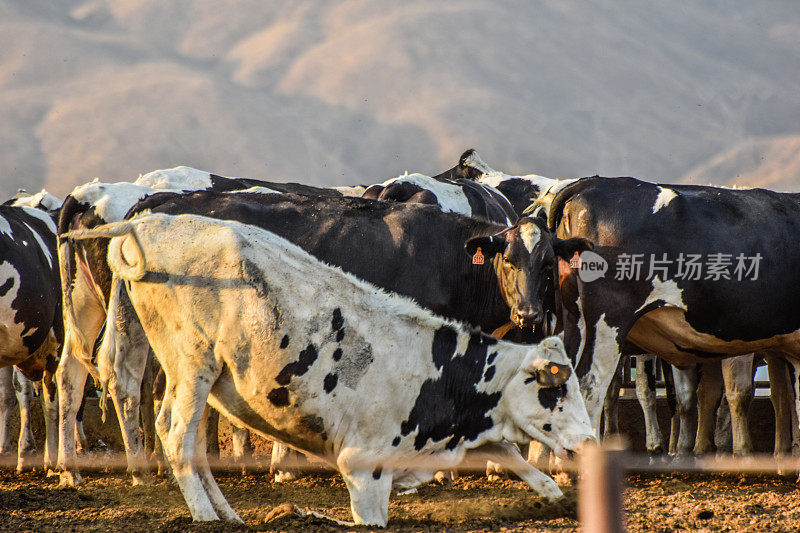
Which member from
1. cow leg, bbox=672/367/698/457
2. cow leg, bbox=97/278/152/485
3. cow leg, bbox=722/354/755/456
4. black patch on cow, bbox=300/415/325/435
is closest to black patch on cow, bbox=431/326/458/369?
black patch on cow, bbox=300/415/325/435

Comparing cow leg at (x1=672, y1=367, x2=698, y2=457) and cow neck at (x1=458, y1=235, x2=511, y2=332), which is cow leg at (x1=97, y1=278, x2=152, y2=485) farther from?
cow leg at (x1=672, y1=367, x2=698, y2=457)

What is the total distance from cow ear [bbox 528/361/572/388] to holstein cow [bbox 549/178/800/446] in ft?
7.27

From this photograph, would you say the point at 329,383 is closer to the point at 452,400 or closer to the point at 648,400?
the point at 452,400

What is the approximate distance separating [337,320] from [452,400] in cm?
94

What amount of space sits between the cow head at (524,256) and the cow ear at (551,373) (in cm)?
192

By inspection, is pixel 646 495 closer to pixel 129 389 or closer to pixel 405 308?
pixel 405 308

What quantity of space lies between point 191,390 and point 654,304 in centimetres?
454

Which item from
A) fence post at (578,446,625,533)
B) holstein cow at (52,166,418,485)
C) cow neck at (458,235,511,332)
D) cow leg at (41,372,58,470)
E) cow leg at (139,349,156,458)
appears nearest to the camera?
fence post at (578,446,625,533)

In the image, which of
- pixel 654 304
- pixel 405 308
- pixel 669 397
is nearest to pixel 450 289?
pixel 654 304

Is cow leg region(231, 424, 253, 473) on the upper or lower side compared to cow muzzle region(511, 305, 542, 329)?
lower

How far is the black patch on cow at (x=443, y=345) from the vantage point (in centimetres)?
608

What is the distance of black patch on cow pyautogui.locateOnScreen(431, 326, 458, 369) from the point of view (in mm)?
6082

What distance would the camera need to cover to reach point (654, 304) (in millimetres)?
8422

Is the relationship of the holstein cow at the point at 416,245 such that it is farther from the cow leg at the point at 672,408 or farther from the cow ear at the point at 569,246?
the cow leg at the point at 672,408
